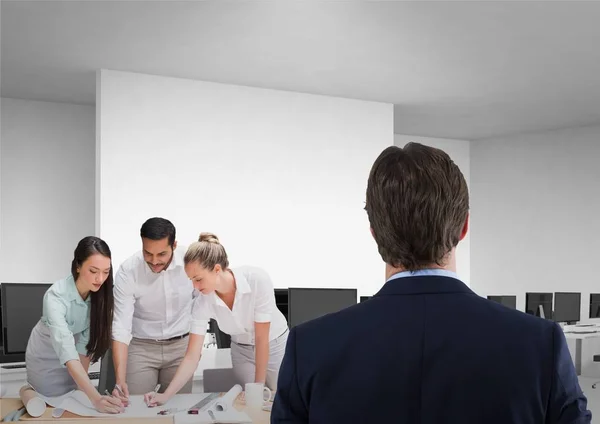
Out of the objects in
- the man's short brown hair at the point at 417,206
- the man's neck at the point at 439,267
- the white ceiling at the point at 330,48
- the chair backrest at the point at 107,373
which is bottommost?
the chair backrest at the point at 107,373

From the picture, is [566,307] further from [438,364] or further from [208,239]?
[438,364]

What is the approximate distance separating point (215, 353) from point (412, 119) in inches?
230

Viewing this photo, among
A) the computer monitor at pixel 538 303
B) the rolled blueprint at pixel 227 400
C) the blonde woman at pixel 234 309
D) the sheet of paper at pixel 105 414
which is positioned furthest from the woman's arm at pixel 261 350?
the computer monitor at pixel 538 303

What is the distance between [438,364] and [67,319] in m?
2.69

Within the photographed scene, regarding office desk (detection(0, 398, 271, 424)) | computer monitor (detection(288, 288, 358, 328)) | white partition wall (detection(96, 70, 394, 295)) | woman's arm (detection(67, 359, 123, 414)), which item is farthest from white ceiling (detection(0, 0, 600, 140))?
office desk (detection(0, 398, 271, 424))

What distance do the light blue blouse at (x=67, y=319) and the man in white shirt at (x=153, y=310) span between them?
0.38 meters

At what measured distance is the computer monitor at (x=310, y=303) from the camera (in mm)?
4559

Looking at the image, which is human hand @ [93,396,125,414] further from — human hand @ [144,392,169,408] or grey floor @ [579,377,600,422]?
grey floor @ [579,377,600,422]

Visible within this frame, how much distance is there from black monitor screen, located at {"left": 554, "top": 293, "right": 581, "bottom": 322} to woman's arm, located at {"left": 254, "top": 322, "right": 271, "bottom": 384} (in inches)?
232

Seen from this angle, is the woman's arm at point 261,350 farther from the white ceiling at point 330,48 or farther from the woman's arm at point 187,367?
the white ceiling at point 330,48

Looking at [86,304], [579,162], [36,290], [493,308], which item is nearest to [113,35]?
[36,290]

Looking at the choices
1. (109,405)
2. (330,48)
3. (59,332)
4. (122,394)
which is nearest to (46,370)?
(59,332)

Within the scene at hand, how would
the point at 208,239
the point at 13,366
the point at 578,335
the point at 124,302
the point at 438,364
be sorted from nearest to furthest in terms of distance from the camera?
the point at 438,364
the point at 208,239
the point at 124,302
the point at 13,366
the point at 578,335

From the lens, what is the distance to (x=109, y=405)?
2951mm
